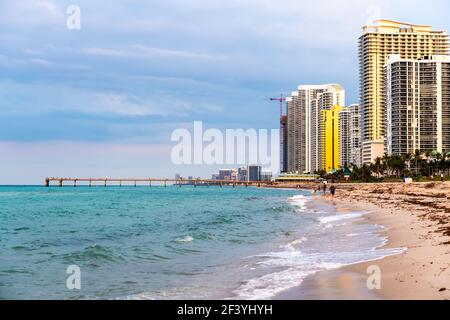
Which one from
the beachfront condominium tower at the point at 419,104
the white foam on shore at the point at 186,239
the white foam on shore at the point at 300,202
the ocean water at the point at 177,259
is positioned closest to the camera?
the ocean water at the point at 177,259

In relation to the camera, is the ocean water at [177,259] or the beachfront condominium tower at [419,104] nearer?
the ocean water at [177,259]

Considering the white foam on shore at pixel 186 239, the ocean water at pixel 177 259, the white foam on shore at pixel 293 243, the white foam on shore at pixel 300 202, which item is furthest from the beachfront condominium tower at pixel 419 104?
the white foam on shore at pixel 186 239

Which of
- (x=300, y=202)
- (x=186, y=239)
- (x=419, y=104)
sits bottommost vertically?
(x=300, y=202)

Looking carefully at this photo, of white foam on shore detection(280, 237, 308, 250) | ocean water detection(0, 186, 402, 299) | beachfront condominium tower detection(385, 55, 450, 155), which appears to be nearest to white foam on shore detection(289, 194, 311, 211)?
ocean water detection(0, 186, 402, 299)

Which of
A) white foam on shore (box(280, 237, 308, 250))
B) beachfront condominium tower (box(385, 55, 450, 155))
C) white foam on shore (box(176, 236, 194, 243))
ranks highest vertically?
beachfront condominium tower (box(385, 55, 450, 155))

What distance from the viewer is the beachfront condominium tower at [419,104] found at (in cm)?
18612

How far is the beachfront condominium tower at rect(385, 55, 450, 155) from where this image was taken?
611ft

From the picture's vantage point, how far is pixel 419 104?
615 feet

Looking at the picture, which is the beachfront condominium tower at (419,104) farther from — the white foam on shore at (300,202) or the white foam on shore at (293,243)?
the white foam on shore at (293,243)

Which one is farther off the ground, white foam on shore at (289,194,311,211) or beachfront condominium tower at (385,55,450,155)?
beachfront condominium tower at (385,55,450,155)

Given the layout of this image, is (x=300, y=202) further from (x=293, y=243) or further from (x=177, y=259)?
(x=177, y=259)

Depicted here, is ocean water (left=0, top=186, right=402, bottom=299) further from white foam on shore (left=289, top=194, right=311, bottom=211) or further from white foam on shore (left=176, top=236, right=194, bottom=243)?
white foam on shore (left=289, top=194, right=311, bottom=211)

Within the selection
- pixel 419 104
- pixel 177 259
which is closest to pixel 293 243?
pixel 177 259
